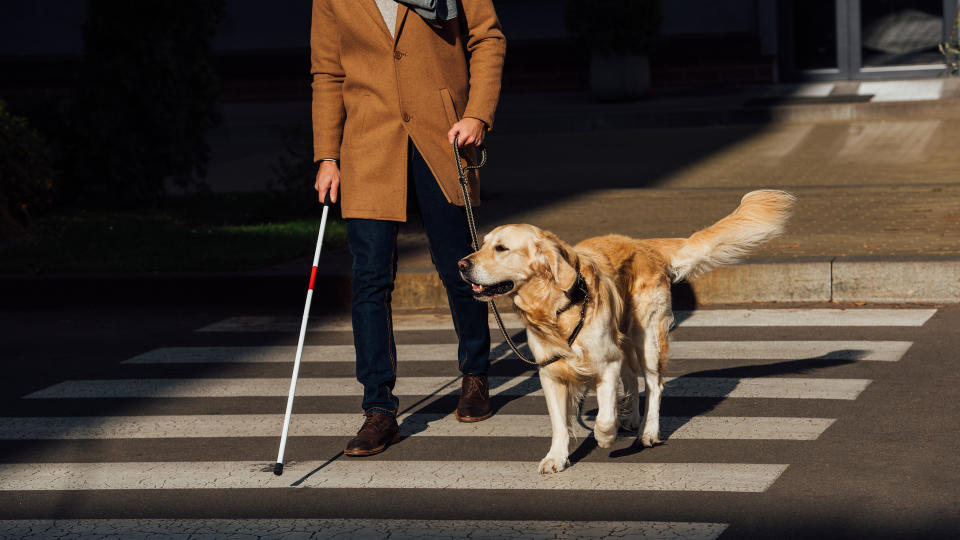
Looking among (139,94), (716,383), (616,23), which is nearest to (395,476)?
(716,383)

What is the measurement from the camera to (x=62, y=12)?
29562 millimetres

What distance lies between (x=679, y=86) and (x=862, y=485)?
75.1 ft

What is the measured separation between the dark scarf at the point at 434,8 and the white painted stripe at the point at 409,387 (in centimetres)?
195

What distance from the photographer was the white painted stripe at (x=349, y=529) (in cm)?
418

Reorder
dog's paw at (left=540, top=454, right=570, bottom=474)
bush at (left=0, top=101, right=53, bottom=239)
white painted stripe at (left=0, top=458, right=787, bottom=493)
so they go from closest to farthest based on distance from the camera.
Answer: white painted stripe at (left=0, top=458, right=787, bottom=493) < dog's paw at (left=540, top=454, right=570, bottom=474) < bush at (left=0, top=101, right=53, bottom=239)

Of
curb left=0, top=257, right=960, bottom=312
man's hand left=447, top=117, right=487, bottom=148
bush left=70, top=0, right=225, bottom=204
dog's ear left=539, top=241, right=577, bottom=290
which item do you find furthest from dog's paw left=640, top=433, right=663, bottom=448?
bush left=70, top=0, right=225, bottom=204

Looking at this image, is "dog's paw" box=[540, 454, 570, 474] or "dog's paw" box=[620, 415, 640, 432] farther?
"dog's paw" box=[620, 415, 640, 432]

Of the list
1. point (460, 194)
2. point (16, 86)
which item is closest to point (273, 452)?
point (460, 194)

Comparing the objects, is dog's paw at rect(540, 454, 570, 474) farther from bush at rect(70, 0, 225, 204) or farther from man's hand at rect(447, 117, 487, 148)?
bush at rect(70, 0, 225, 204)

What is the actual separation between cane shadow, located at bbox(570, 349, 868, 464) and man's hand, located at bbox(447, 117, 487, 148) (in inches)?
52.4

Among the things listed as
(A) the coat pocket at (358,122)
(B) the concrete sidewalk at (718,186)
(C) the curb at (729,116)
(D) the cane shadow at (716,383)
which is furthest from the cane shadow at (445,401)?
(C) the curb at (729,116)

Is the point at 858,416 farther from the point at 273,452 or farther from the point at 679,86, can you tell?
the point at 679,86

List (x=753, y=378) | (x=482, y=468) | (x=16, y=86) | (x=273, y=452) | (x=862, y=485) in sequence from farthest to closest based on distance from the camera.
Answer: (x=16, y=86), (x=753, y=378), (x=273, y=452), (x=482, y=468), (x=862, y=485)

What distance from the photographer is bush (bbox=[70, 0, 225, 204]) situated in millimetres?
12828
